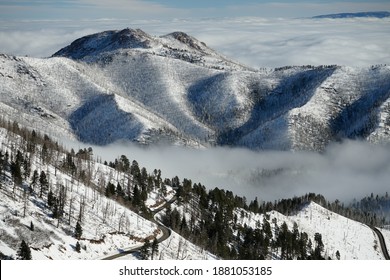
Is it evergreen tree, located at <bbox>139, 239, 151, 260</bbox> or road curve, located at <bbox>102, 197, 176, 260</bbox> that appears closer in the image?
evergreen tree, located at <bbox>139, 239, 151, 260</bbox>

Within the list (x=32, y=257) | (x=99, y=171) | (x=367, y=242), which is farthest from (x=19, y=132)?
(x=367, y=242)

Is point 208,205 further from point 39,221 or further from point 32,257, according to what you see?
point 32,257

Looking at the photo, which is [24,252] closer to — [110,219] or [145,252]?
[145,252]

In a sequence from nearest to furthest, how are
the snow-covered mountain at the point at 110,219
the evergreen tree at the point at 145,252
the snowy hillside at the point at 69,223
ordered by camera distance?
the snowy hillside at the point at 69,223
the evergreen tree at the point at 145,252
the snow-covered mountain at the point at 110,219

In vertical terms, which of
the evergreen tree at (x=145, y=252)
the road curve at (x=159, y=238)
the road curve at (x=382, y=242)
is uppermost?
the evergreen tree at (x=145, y=252)

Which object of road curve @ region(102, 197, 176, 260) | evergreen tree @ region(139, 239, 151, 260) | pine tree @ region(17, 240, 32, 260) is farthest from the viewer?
road curve @ region(102, 197, 176, 260)

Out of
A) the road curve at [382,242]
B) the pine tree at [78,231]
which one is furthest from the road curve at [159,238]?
the road curve at [382,242]

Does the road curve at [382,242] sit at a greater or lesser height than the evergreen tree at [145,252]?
lesser

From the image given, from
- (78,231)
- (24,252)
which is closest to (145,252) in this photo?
(78,231)

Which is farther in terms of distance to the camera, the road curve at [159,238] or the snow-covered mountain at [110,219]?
the snow-covered mountain at [110,219]

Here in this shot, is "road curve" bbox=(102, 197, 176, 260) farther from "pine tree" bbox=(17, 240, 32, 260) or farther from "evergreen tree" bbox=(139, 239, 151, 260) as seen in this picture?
"pine tree" bbox=(17, 240, 32, 260)

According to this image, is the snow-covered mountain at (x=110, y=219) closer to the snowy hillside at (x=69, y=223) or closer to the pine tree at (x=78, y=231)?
the snowy hillside at (x=69, y=223)

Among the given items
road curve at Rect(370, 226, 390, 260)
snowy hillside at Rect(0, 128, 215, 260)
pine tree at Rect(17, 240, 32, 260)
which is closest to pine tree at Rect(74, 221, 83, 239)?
snowy hillside at Rect(0, 128, 215, 260)
